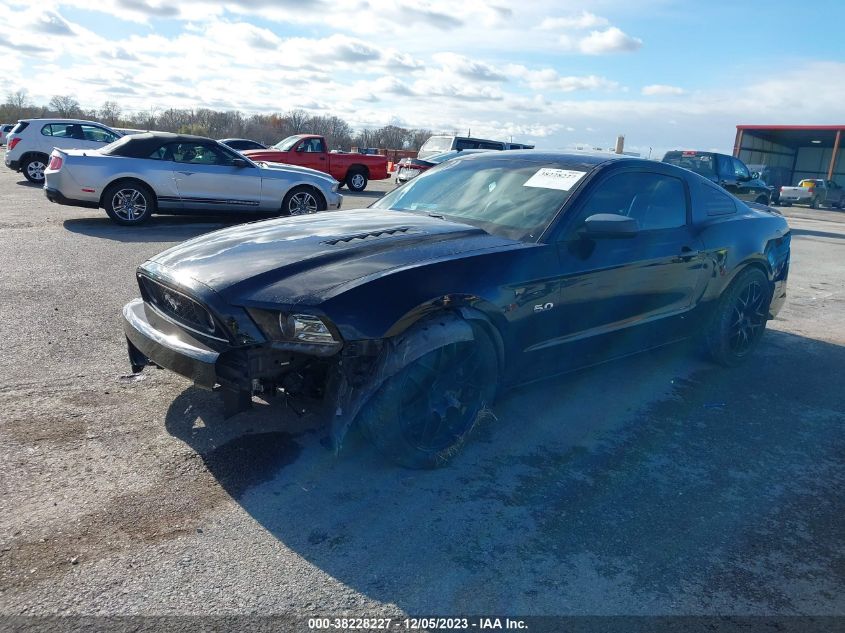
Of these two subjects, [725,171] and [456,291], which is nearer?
[456,291]

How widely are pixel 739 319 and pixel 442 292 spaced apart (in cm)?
313

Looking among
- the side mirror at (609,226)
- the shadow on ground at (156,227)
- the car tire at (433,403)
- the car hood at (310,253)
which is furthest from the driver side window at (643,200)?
the shadow on ground at (156,227)

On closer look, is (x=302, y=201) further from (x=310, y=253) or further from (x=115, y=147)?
(x=310, y=253)

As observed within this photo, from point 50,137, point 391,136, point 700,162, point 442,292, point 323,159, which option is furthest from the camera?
point 391,136

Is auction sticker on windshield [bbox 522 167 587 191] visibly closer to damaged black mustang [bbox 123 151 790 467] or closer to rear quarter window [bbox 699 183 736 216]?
damaged black mustang [bbox 123 151 790 467]

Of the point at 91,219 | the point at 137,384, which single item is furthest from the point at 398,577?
the point at 91,219

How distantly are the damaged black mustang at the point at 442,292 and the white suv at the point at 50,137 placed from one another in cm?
1517

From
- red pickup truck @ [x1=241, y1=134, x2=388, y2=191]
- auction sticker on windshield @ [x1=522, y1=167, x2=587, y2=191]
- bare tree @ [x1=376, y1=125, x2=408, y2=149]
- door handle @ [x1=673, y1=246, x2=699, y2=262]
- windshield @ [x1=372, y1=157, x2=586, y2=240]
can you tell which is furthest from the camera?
bare tree @ [x1=376, y1=125, x2=408, y2=149]

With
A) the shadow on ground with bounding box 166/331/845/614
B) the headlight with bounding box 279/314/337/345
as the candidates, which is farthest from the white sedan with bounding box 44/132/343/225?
the headlight with bounding box 279/314/337/345

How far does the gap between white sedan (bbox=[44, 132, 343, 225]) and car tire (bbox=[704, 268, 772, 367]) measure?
799 centimetres

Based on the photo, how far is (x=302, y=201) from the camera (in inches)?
462

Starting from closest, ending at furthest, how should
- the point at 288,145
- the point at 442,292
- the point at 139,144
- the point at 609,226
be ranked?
1. the point at 442,292
2. the point at 609,226
3. the point at 139,144
4. the point at 288,145

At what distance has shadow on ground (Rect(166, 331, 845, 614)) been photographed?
2.58 metres

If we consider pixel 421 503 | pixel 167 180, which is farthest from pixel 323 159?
pixel 421 503
